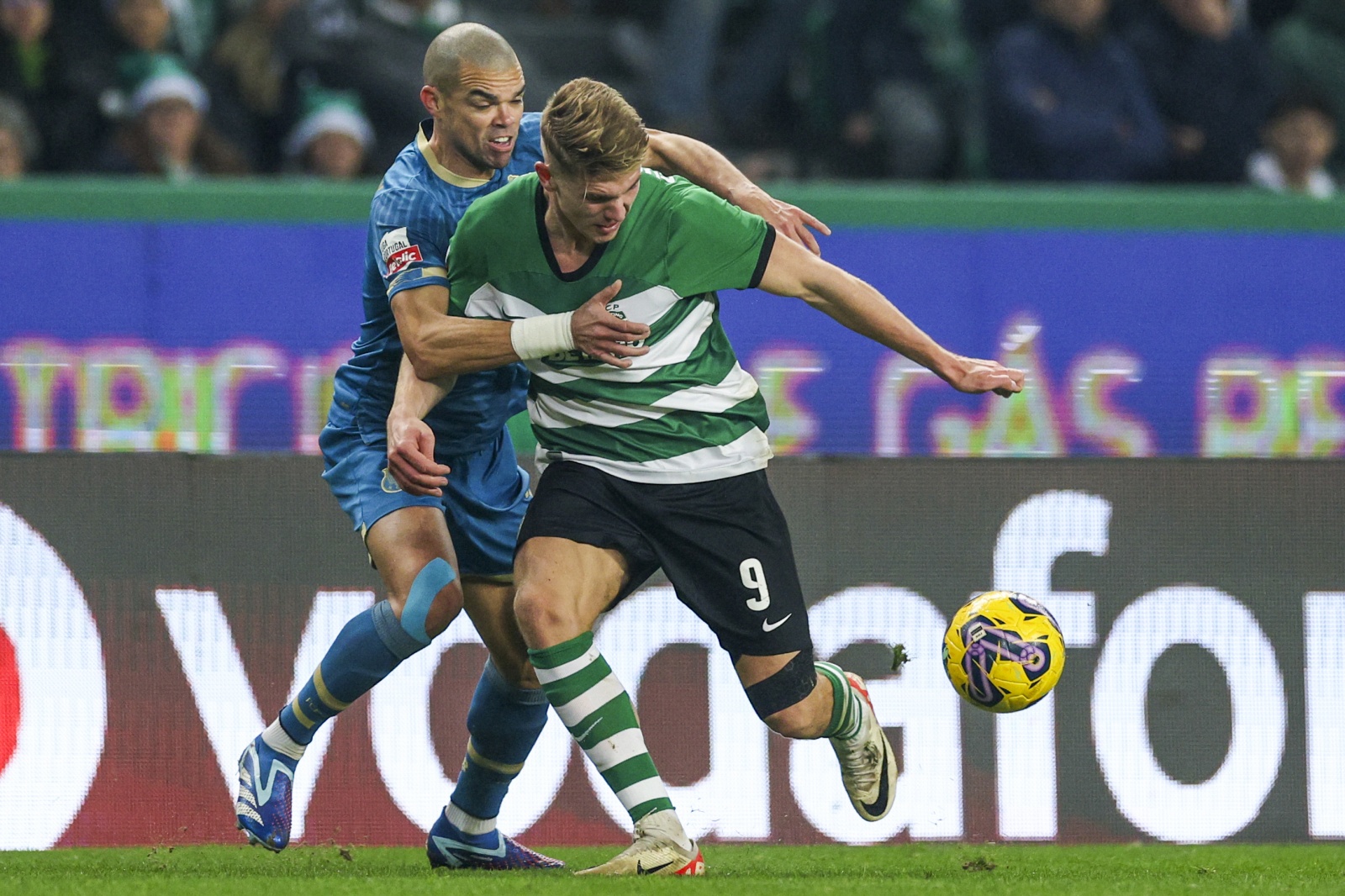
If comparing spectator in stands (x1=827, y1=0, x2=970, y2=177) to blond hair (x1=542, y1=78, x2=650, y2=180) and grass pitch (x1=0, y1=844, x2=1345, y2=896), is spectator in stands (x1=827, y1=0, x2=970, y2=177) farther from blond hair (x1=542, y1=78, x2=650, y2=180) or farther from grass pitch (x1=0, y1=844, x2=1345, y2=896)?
blond hair (x1=542, y1=78, x2=650, y2=180)

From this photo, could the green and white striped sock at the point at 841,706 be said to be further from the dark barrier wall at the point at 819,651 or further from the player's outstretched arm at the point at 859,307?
the dark barrier wall at the point at 819,651

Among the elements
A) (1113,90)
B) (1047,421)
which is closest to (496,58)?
(1047,421)

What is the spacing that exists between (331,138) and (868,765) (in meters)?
5.21

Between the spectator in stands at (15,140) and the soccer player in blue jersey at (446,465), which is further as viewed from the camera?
the spectator in stands at (15,140)

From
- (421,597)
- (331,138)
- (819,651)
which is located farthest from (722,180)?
(331,138)

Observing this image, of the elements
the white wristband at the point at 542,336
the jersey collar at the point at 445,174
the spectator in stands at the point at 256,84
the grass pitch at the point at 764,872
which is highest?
the spectator in stands at the point at 256,84

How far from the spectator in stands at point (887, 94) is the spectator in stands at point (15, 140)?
12.8 ft

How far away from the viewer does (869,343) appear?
29.7 ft

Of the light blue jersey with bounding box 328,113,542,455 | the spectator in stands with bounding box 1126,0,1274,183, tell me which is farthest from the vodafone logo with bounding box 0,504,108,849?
the spectator in stands with bounding box 1126,0,1274,183

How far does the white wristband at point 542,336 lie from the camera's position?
4.67 metres

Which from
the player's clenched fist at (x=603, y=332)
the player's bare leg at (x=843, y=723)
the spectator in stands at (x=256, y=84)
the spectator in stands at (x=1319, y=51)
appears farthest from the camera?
the spectator in stands at (x=1319, y=51)

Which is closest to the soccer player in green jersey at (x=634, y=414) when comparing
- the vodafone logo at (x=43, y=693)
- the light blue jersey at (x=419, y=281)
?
the light blue jersey at (x=419, y=281)

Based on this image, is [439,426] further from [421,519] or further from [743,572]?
[743,572]

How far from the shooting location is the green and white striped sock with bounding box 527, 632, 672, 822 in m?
4.77
